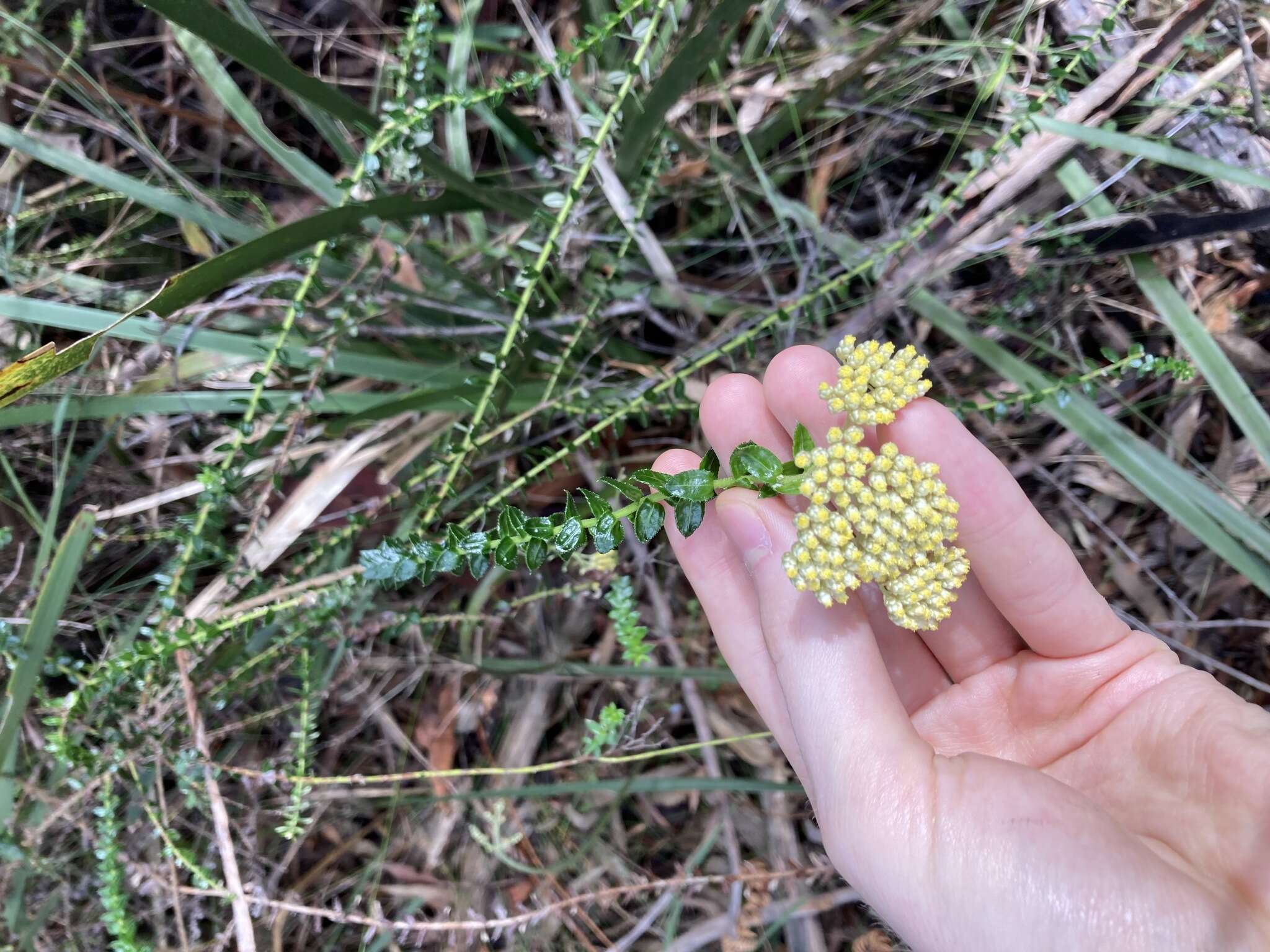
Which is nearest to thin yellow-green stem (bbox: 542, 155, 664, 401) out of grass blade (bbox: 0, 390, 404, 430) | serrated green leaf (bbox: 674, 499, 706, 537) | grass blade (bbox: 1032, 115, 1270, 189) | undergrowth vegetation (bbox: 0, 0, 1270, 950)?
undergrowth vegetation (bbox: 0, 0, 1270, 950)

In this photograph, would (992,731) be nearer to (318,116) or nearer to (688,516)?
(688,516)

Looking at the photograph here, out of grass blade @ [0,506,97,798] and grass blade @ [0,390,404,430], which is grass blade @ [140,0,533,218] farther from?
grass blade @ [0,506,97,798]

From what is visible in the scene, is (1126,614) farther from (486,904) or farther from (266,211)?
(266,211)

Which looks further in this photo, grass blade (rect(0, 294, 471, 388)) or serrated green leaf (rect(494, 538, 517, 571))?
grass blade (rect(0, 294, 471, 388))

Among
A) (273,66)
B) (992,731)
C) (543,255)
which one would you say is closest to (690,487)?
(543,255)

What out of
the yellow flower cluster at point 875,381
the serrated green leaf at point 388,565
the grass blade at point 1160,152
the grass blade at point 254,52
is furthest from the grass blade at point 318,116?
the grass blade at point 1160,152

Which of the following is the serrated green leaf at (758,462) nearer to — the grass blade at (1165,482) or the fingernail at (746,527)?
the fingernail at (746,527)
